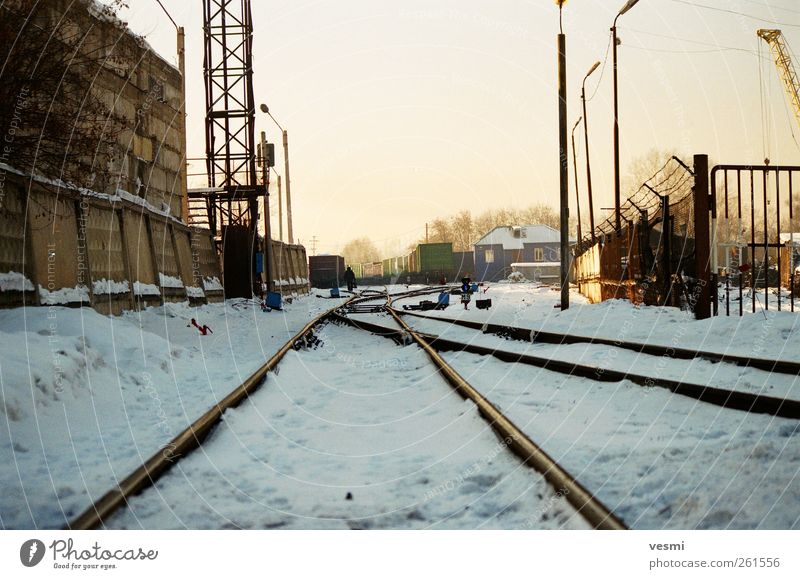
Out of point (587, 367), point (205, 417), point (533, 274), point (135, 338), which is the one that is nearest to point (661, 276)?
point (587, 367)

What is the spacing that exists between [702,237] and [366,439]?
31.5 feet

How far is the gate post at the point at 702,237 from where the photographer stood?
1188cm

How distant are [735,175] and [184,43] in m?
22.0

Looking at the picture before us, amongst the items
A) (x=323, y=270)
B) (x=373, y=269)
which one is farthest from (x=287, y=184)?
(x=373, y=269)

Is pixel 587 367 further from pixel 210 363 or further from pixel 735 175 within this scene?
pixel 735 175

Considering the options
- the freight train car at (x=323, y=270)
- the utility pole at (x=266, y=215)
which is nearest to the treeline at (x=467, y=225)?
the freight train car at (x=323, y=270)

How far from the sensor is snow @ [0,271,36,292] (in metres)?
9.12

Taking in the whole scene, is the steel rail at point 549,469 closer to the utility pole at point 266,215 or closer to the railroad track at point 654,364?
the railroad track at point 654,364

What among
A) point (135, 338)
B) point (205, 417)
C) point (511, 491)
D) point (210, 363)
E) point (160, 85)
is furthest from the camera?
point (160, 85)

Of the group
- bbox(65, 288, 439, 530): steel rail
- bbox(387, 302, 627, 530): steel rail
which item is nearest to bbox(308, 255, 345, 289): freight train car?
bbox(65, 288, 439, 530): steel rail

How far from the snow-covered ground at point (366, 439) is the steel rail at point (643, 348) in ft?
0.83

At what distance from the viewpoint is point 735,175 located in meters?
12.2

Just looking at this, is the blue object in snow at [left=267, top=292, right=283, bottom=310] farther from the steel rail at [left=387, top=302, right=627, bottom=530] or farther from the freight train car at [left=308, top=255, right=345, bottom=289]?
the freight train car at [left=308, top=255, right=345, bottom=289]

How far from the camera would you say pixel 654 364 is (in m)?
7.98
